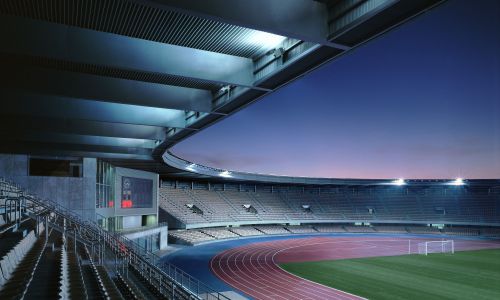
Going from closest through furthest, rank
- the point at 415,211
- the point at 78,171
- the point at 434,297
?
1. the point at 434,297
2. the point at 78,171
3. the point at 415,211

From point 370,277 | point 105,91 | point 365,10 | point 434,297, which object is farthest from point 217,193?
point 365,10

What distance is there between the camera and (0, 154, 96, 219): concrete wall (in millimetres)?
26922

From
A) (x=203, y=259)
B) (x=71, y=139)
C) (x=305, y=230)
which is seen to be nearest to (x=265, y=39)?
(x=71, y=139)

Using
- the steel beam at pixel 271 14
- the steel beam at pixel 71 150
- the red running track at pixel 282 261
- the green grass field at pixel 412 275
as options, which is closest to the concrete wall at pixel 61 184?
the steel beam at pixel 71 150

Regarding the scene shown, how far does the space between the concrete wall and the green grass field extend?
1691cm

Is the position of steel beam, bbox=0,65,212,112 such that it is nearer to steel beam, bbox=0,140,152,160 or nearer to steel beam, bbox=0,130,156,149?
steel beam, bbox=0,130,156,149

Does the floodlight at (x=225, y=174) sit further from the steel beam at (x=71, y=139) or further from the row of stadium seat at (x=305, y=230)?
the steel beam at (x=71, y=139)

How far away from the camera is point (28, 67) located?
11.6 metres

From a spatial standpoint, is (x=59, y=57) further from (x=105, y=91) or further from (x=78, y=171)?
(x=78, y=171)

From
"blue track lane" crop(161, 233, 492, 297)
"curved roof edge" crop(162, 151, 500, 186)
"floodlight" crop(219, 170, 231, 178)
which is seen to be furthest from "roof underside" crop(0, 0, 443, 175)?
"floodlight" crop(219, 170, 231, 178)

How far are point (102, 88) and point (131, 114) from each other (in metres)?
4.26

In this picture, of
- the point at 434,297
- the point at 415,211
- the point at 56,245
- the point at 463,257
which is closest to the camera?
the point at 56,245

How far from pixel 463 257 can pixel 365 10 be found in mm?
38724

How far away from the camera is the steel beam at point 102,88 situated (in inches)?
471
